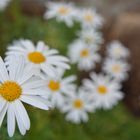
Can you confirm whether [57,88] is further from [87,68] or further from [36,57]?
[87,68]

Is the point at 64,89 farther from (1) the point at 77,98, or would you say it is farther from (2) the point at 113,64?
(2) the point at 113,64

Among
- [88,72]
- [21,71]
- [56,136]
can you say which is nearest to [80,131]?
[56,136]

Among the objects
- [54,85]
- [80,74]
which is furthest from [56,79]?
[80,74]

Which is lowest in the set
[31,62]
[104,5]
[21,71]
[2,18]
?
[21,71]

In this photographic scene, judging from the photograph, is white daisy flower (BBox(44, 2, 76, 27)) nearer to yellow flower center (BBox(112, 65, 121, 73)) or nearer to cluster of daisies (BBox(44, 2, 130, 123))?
cluster of daisies (BBox(44, 2, 130, 123))

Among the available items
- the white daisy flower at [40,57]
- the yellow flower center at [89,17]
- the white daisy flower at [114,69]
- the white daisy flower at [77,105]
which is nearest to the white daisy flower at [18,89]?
the white daisy flower at [40,57]

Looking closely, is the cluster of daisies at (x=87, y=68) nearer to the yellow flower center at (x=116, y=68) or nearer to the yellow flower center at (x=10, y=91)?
the yellow flower center at (x=116, y=68)

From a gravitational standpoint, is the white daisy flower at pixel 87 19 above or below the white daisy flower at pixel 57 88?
above
